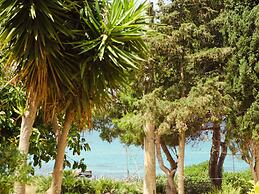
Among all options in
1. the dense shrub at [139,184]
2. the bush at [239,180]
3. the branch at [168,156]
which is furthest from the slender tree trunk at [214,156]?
the branch at [168,156]

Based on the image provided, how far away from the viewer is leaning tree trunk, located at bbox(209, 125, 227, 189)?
14.2 meters

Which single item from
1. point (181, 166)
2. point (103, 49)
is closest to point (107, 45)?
point (103, 49)

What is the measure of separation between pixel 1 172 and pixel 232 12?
9.53 metres

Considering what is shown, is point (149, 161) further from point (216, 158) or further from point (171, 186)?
point (216, 158)

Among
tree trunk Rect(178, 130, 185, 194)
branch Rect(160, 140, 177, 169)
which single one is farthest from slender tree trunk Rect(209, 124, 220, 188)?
tree trunk Rect(178, 130, 185, 194)

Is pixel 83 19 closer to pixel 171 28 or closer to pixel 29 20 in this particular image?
pixel 29 20

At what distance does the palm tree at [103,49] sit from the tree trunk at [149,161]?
6881 mm

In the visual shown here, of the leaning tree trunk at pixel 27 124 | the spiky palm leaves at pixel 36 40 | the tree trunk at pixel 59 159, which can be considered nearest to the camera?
the spiky palm leaves at pixel 36 40

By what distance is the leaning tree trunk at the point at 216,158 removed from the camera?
14.2 metres

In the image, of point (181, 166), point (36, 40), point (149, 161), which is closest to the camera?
point (36, 40)

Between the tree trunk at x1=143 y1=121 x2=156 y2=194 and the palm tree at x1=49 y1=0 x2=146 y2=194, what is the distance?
22.6 feet

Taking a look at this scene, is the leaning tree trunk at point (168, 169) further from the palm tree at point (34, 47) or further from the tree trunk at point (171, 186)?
the palm tree at point (34, 47)

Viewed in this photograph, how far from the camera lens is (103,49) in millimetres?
5336

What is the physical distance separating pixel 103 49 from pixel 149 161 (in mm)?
8132
